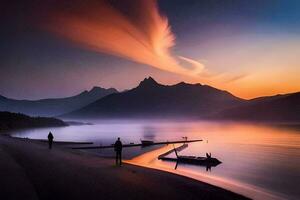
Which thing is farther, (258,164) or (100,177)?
(258,164)

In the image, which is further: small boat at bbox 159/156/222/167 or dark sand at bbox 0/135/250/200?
small boat at bbox 159/156/222/167

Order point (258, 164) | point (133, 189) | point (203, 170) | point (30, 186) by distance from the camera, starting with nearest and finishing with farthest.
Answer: point (30, 186), point (133, 189), point (203, 170), point (258, 164)

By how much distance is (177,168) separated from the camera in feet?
157

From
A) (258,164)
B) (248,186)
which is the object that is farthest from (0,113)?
(248,186)

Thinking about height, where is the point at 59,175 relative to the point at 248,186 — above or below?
above

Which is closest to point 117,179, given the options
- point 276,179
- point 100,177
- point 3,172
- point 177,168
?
point 100,177

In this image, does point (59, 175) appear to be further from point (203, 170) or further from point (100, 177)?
point (203, 170)

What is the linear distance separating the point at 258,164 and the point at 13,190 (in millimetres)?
51724

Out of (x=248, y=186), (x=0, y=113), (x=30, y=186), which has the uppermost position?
(x=0, y=113)

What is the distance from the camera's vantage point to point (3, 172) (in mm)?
23531

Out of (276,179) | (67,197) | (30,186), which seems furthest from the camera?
(276,179)

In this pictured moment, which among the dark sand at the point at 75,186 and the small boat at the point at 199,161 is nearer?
the dark sand at the point at 75,186

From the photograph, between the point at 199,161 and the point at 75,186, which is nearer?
the point at 75,186

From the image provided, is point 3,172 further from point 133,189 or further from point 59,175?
point 133,189
